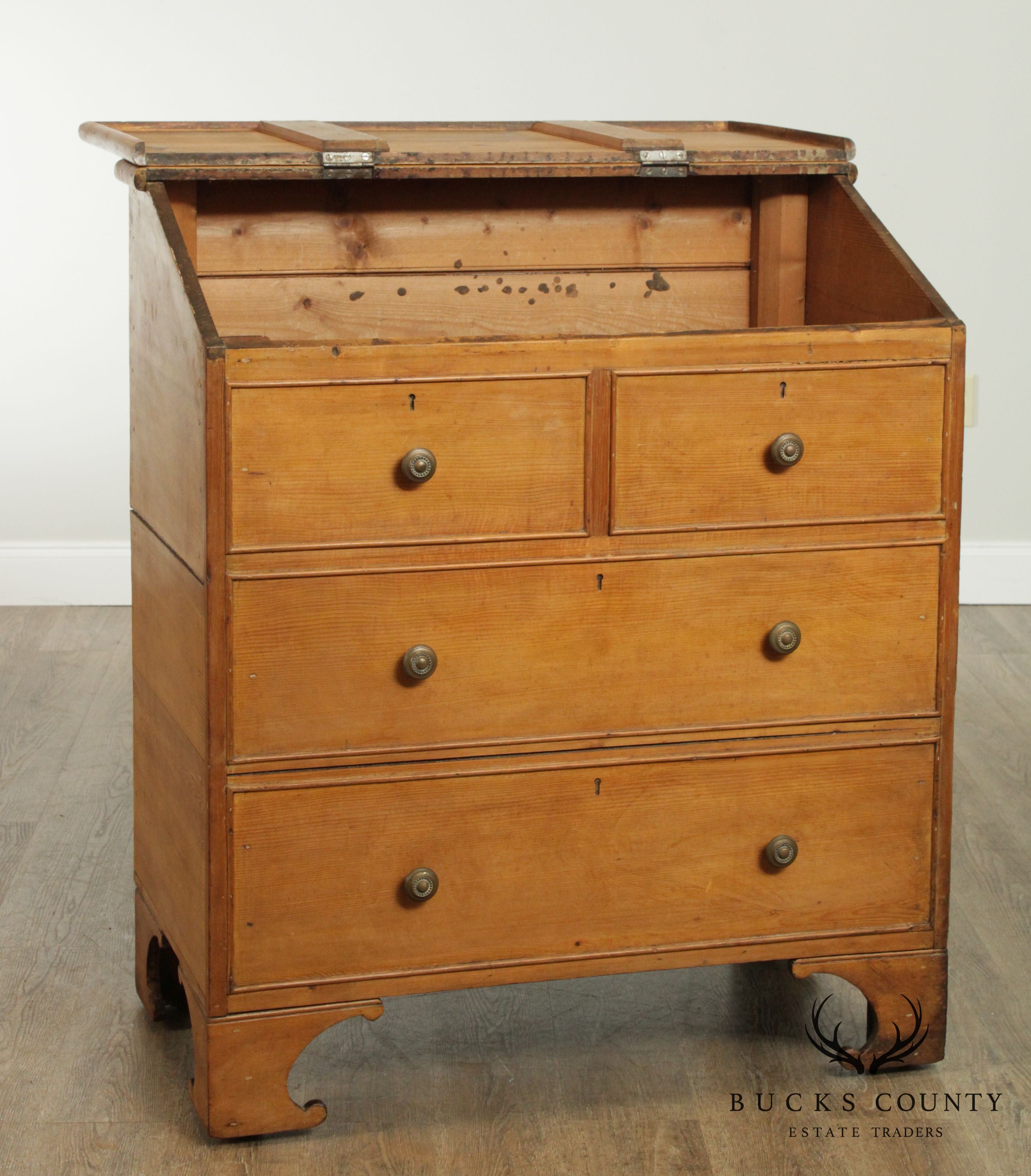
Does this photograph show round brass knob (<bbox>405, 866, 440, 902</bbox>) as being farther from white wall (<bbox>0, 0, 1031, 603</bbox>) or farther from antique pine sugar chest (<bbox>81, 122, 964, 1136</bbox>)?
white wall (<bbox>0, 0, 1031, 603</bbox>)

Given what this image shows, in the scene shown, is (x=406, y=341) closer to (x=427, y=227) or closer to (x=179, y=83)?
(x=427, y=227)

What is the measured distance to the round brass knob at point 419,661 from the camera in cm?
182

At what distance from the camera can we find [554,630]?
6.12 feet

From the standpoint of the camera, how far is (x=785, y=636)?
1.91 metres

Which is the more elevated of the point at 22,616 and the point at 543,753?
the point at 543,753

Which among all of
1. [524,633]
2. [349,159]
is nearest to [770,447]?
[524,633]

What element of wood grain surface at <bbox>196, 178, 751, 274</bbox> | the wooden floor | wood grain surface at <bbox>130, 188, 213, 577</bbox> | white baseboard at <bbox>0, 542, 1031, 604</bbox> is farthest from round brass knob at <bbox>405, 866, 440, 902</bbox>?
white baseboard at <bbox>0, 542, 1031, 604</bbox>

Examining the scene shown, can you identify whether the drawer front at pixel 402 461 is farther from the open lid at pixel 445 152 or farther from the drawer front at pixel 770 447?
the open lid at pixel 445 152

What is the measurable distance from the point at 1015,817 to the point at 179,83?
2.44 meters

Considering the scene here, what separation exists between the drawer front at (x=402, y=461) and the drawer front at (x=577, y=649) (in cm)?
5

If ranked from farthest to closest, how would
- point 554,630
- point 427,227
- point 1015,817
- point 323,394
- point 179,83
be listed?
point 179,83
point 1015,817
point 427,227
point 554,630
point 323,394

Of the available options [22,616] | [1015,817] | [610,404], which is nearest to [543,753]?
[610,404]

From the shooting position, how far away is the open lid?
1914mm

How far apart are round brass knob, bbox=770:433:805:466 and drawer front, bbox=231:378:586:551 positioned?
0.22 m
